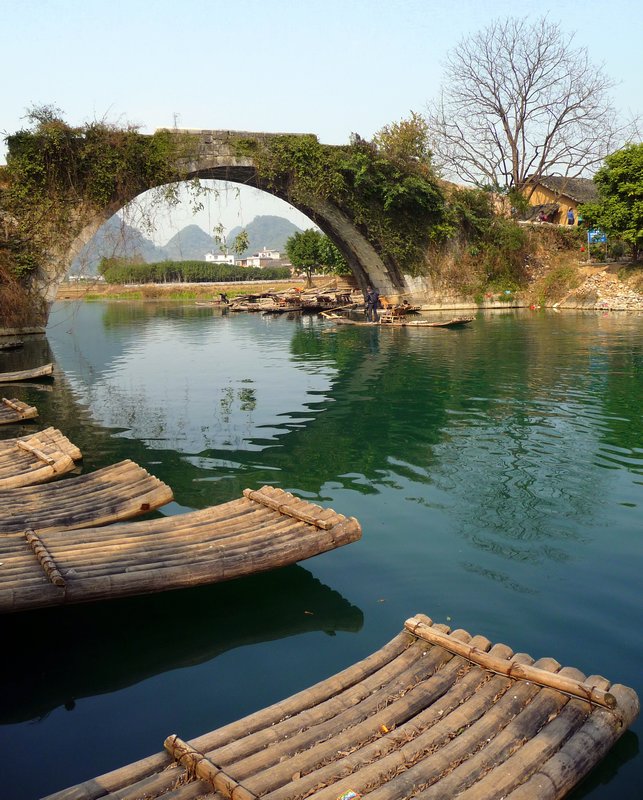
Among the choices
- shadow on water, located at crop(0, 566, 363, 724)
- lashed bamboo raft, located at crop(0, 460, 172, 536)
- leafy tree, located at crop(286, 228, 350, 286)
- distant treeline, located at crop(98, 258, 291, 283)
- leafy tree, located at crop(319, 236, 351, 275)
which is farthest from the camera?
distant treeline, located at crop(98, 258, 291, 283)

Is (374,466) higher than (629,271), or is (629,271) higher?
(629,271)

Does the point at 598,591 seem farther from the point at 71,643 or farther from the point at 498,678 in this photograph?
the point at 71,643

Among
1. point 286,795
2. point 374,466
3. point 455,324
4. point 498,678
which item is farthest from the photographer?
point 455,324

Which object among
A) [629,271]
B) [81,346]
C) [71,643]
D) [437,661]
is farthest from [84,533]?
[629,271]

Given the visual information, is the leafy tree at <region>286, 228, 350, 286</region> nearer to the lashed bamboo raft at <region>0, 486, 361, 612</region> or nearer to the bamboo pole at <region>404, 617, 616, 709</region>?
the lashed bamboo raft at <region>0, 486, 361, 612</region>

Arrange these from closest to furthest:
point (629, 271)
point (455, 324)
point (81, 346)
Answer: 1. point (81, 346)
2. point (455, 324)
3. point (629, 271)

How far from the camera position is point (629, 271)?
34.6 meters

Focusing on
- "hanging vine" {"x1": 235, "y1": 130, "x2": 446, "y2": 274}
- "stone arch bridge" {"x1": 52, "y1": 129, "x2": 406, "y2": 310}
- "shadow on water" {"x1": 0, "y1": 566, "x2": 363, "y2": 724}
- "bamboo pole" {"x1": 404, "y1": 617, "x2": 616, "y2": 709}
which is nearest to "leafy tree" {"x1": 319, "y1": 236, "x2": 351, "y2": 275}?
"stone arch bridge" {"x1": 52, "y1": 129, "x2": 406, "y2": 310}

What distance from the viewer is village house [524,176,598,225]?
156ft

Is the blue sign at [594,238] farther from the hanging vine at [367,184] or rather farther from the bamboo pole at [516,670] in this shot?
the bamboo pole at [516,670]

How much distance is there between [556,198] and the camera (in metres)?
48.5

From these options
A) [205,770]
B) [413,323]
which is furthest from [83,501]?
[413,323]

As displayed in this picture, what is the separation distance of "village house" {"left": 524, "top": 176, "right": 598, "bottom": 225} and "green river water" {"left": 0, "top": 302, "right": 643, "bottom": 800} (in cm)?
3404

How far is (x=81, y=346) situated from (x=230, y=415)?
1494cm
